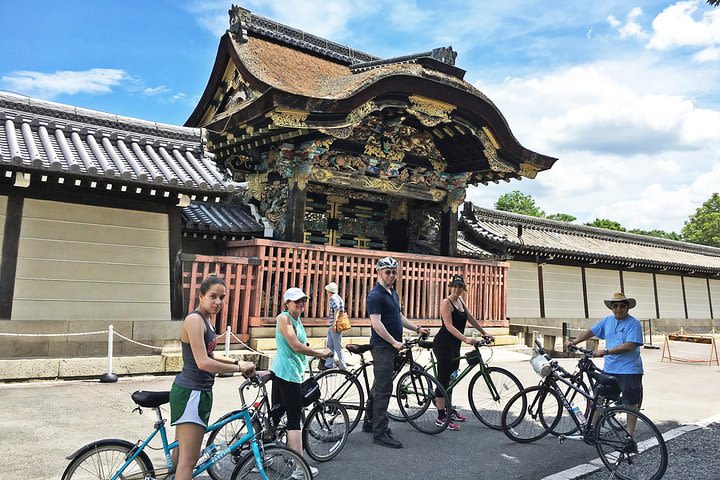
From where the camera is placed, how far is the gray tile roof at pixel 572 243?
17109 millimetres

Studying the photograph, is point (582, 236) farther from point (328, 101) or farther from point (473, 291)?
point (328, 101)

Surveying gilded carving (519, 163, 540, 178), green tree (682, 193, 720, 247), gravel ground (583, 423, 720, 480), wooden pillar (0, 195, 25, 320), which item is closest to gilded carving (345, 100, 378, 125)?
gilded carving (519, 163, 540, 178)

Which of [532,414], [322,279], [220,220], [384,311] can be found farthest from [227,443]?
[220,220]

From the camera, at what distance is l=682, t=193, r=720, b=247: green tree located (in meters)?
46.8

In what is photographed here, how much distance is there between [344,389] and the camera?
588 cm

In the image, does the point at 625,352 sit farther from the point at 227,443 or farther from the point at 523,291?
the point at 523,291

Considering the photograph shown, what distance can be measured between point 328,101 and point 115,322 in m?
5.49

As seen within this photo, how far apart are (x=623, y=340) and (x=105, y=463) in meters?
5.06

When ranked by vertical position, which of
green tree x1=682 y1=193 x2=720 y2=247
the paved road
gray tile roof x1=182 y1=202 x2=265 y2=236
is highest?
green tree x1=682 y1=193 x2=720 y2=247

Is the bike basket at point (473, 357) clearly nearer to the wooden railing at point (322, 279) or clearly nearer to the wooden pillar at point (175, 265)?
the wooden railing at point (322, 279)

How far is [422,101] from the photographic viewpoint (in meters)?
11.8

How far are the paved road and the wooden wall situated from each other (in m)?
1.34

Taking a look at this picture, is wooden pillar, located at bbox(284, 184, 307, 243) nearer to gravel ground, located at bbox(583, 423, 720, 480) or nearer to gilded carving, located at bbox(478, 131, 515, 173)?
gilded carving, located at bbox(478, 131, 515, 173)

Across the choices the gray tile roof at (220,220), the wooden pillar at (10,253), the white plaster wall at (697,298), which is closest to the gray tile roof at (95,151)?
the wooden pillar at (10,253)
